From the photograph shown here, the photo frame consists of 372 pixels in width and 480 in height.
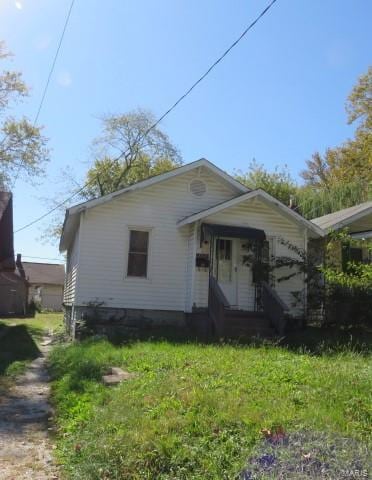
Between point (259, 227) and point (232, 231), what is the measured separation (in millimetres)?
1425

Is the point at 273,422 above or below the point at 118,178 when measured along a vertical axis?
below

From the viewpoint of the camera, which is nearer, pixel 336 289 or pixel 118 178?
pixel 336 289

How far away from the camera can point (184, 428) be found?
4660 millimetres

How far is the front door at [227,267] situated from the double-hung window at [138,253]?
214 centimetres

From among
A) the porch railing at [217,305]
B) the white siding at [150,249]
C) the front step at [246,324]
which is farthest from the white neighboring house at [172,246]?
the front step at [246,324]

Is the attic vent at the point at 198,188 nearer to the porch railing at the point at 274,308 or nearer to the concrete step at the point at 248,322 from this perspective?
the porch railing at the point at 274,308

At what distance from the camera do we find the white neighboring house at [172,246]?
14352 mm

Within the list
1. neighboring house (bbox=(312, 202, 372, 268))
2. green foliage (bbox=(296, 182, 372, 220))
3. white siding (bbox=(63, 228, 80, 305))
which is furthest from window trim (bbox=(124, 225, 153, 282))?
green foliage (bbox=(296, 182, 372, 220))

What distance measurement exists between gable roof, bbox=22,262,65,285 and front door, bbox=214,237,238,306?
38850 mm

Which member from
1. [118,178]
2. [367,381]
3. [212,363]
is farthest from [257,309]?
[118,178]

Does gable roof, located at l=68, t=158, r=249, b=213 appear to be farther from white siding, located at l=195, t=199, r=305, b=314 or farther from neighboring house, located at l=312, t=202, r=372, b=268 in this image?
neighboring house, located at l=312, t=202, r=372, b=268

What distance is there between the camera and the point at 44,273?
54.5m

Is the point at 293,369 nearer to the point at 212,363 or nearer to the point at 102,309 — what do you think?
the point at 212,363

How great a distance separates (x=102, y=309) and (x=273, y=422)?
10286 mm
